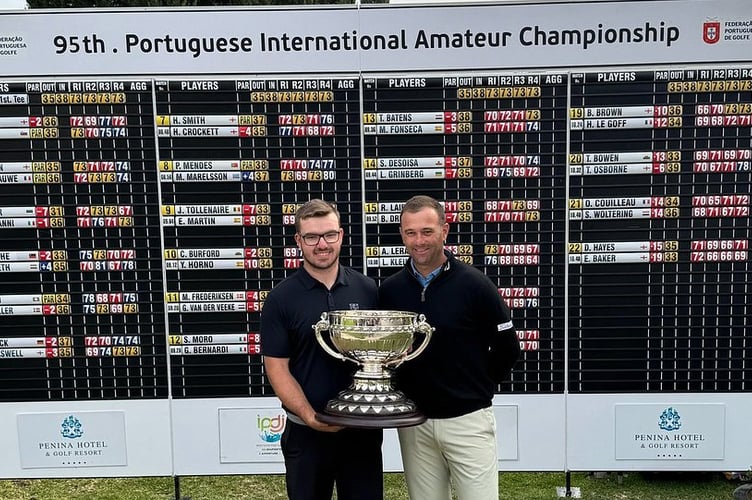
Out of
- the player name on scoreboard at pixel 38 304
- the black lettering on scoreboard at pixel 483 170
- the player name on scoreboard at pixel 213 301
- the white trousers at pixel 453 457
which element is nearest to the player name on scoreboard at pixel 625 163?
the black lettering on scoreboard at pixel 483 170

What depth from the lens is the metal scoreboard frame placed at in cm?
349

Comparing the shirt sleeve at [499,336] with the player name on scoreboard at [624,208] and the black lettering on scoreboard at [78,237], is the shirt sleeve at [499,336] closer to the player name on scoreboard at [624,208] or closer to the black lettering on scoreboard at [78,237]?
the player name on scoreboard at [624,208]

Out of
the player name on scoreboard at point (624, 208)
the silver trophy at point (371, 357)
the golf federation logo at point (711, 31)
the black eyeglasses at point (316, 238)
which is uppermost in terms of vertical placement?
the golf federation logo at point (711, 31)

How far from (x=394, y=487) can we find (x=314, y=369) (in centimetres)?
232

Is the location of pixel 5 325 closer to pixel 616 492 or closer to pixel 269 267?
pixel 269 267

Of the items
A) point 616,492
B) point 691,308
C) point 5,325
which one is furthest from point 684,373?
point 5,325

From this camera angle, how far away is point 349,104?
11.7ft

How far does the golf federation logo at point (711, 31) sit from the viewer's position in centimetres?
347

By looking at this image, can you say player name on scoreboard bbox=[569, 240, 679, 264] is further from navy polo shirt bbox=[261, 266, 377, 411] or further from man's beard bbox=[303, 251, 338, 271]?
man's beard bbox=[303, 251, 338, 271]

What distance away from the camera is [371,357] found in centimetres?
223

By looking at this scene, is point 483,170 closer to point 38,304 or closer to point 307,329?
point 307,329

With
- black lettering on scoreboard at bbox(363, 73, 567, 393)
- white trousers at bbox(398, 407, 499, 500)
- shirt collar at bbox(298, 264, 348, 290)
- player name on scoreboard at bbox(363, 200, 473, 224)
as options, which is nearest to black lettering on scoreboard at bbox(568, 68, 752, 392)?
black lettering on scoreboard at bbox(363, 73, 567, 393)

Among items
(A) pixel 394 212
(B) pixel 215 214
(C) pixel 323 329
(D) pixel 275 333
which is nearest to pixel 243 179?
(B) pixel 215 214

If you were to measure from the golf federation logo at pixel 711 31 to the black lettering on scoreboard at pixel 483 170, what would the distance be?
92 centimetres
